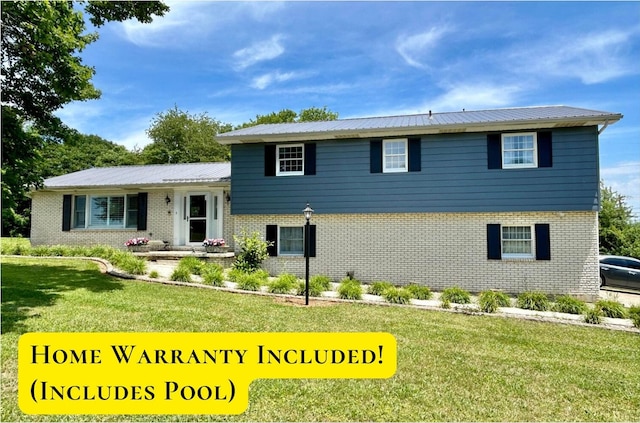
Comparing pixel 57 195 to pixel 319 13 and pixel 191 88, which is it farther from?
pixel 319 13

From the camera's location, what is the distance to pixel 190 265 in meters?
11.0

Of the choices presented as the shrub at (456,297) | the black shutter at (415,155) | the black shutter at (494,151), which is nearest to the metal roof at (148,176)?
the black shutter at (415,155)

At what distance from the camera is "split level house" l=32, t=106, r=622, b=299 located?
10.9 metres

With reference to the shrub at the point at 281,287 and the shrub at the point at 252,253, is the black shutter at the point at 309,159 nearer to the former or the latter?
the shrub at the point at 252,253

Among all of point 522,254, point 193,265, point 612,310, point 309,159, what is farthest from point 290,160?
point 612,310

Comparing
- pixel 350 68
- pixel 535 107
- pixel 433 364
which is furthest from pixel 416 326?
pixel 535 107

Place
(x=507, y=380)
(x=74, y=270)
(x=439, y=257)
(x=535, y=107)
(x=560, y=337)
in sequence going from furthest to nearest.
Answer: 1. (x=535, y=107)
2. (x=439, y=257)
3. (x=74, y=270)
4. (x=560, y=337)
5. (x=507, y=380)

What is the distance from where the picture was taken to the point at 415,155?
11.7m

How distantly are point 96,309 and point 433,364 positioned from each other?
5.67 m

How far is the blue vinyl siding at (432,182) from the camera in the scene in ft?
35.3

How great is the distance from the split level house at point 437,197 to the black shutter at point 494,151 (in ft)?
0.10

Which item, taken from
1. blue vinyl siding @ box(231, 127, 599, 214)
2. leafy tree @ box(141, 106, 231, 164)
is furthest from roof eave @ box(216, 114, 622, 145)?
leafy tree @ box(141, 106, 231, 164)

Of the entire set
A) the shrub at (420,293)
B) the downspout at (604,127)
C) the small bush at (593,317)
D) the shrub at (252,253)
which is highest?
the downspout at (604,127)

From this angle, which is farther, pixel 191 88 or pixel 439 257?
pixel 191 88
